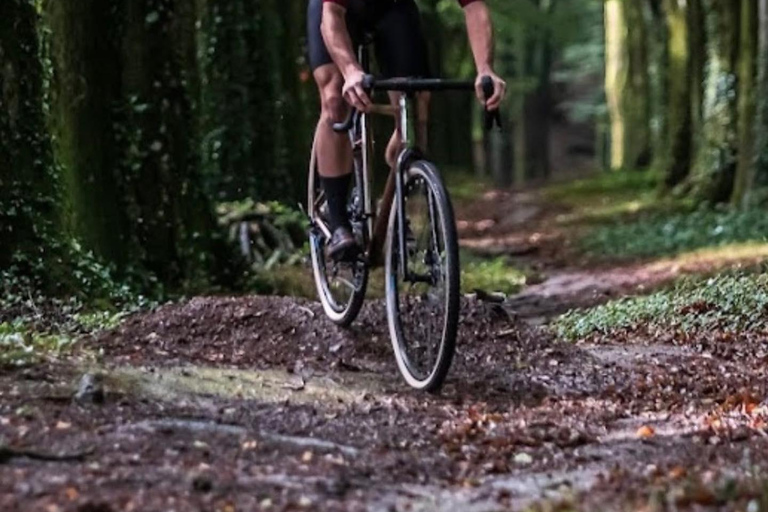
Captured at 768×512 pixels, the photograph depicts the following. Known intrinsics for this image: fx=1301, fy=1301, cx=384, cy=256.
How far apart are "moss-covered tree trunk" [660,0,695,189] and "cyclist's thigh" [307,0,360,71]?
1487 cm

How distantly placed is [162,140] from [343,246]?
A: 116 inches

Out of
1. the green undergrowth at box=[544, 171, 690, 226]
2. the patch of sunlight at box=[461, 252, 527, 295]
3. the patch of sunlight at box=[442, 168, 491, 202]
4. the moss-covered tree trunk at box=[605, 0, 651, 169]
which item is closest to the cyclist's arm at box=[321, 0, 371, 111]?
the patch of sunlight at box=[461, 252, 527, 295]

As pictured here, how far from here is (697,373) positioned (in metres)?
5.64

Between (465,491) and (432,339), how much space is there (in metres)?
1.65

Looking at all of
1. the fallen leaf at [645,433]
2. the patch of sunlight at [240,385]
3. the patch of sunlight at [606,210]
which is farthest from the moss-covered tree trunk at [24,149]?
the patch of sunlight at [606,210]

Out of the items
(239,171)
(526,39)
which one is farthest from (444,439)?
(526,39)

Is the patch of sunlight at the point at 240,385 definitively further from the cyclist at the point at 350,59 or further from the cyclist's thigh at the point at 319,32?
the cyclist's thigh at the point at 319,32

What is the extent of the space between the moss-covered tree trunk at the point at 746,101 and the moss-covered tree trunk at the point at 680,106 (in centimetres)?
443

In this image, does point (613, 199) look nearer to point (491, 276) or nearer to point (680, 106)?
point (680, 106)

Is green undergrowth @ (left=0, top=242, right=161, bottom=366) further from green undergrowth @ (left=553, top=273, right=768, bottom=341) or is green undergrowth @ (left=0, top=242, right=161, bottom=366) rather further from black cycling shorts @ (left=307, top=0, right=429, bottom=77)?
green undergrowth @ (left=553, top=273, right=768, bottom=341)

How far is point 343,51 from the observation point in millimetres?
5430

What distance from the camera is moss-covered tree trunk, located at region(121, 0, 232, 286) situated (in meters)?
8.37

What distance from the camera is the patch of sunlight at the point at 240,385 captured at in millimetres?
4676

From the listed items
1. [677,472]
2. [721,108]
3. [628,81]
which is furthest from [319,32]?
[628,81]
